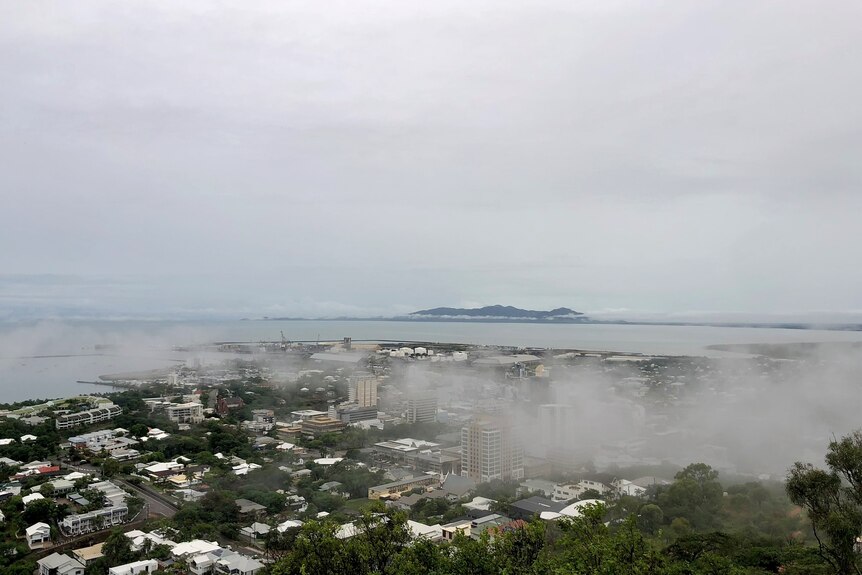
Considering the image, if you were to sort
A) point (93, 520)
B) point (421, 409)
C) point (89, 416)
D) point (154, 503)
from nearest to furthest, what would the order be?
point (93, 520)
point (154, 503)
point (89, 416)
point (421, 409)

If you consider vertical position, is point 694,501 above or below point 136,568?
above

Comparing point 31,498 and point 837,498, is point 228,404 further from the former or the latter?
point 837,498

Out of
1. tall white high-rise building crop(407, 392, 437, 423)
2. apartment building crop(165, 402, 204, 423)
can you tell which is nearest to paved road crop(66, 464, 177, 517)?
apartment building crop(165, 402, 204, 423)

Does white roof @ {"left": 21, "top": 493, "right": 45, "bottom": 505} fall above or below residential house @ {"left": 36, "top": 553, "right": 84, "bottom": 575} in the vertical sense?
above

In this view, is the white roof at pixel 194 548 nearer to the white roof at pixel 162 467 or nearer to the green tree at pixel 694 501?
the white roof at pixel 162 467

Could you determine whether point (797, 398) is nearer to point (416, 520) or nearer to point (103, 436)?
point (416, 520)

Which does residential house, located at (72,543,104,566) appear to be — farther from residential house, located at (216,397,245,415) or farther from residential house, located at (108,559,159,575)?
residential house, located at (216,397,245,415)

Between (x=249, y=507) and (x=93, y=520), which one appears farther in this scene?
(x=249, y=507)

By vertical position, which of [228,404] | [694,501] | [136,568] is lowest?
[228,404]

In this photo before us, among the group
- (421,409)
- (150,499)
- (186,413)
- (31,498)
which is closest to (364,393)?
(421,409)

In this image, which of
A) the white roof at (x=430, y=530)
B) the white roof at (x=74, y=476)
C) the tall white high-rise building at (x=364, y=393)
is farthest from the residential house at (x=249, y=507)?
the tall white high-rise building at (x=364, y=393)
